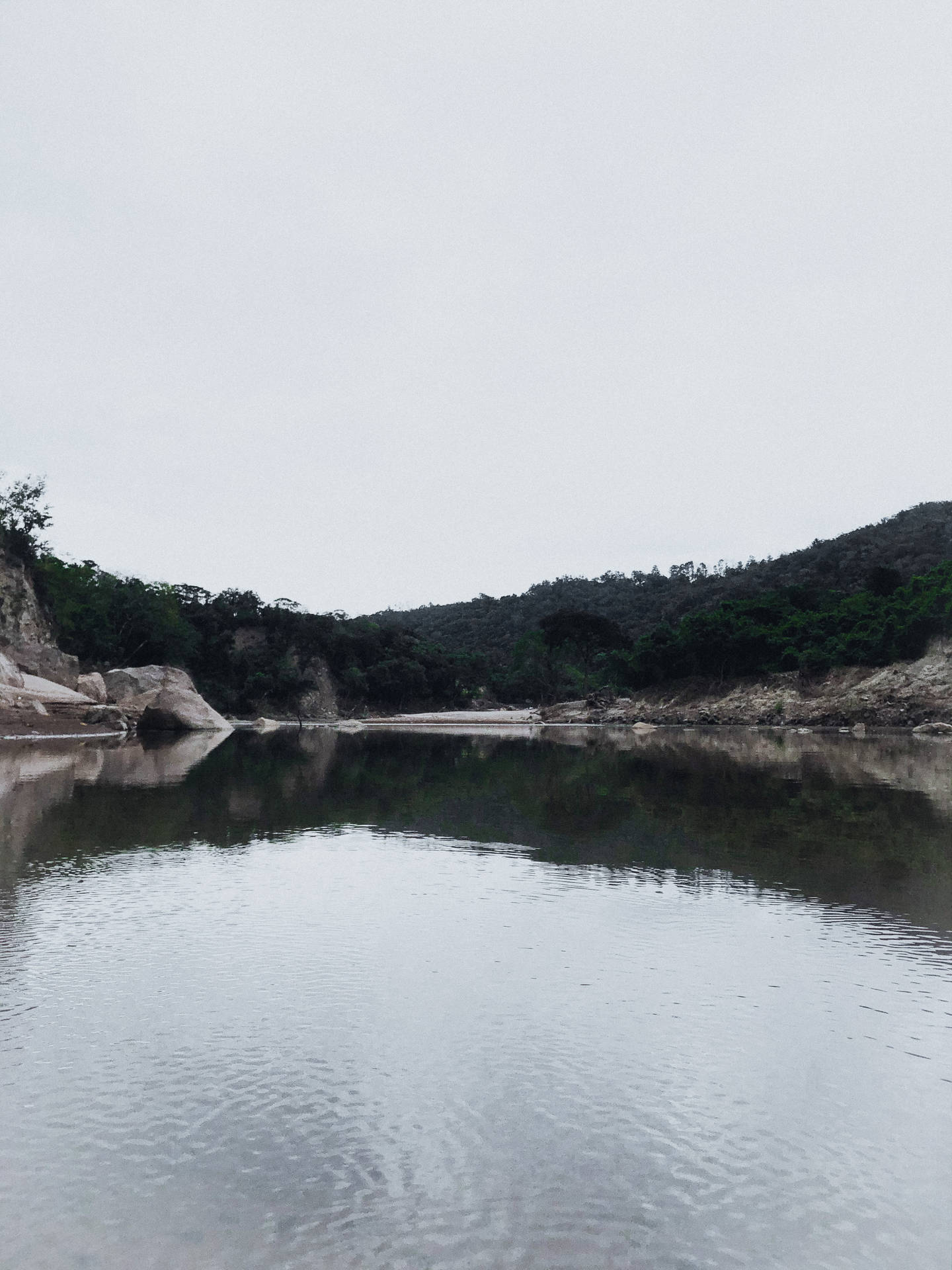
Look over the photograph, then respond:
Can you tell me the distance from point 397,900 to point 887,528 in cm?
11385

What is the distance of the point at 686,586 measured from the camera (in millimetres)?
137750

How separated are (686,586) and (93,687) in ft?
332

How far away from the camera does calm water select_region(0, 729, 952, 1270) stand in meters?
3.87

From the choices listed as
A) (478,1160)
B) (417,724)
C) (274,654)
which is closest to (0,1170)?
(478,1160)

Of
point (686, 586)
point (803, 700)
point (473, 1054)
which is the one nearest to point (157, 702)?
point (803, 700)

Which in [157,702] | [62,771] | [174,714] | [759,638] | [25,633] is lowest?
[62,771]

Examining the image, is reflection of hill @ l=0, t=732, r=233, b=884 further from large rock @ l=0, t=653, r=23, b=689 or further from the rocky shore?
the rocky shore

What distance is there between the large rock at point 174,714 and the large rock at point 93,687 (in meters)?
2.65

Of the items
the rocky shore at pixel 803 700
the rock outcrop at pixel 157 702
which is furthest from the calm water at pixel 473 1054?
the rocky shore at pixel 803 700

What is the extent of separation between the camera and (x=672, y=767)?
28562mm

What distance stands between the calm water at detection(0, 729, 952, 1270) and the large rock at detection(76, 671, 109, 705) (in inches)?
1557

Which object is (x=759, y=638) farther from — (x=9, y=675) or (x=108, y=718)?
(x=9, y=675)

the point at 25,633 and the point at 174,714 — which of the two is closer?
the point at 25,633

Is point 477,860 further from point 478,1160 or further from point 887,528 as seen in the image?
point 887,528
